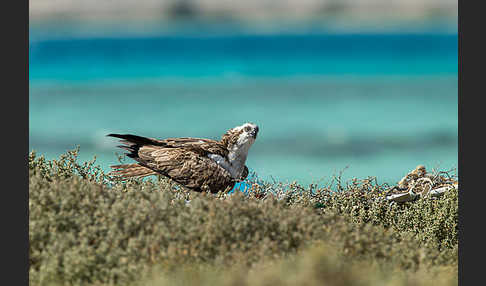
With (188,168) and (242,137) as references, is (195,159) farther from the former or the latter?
(242,137)

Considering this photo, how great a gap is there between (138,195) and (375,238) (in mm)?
1678

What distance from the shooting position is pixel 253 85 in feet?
57.6

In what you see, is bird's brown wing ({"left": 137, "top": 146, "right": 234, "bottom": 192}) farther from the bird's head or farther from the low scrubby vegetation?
the low scrubby vegetation

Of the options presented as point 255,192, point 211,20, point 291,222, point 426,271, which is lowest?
point 426,271

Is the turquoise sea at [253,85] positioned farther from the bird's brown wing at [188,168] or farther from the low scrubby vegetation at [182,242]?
the low scrubby vegetation at [182,242]

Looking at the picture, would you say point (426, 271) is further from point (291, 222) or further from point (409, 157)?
point (409, 157)

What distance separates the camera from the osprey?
525cm

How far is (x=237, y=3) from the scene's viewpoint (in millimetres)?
17406

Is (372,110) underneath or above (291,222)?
above

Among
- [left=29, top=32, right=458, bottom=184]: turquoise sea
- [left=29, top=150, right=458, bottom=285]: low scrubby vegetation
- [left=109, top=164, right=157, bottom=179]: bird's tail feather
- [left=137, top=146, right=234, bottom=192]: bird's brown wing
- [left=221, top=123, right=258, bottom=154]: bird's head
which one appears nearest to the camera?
[left=29, top=150, right=458, bottom=285]: low scrubby vegetation

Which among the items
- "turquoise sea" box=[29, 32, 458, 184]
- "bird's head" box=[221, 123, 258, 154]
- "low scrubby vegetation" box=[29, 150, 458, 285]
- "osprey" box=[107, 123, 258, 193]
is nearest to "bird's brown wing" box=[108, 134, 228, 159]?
"osprey" box=[107, 123, 258, 193]

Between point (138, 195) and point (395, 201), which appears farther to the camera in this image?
point (395, 201)

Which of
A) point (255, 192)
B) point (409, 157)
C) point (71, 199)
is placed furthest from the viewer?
point (409, 157)

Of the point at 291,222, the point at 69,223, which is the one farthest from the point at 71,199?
the point at 291,222
